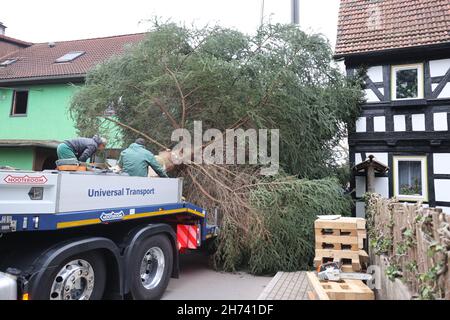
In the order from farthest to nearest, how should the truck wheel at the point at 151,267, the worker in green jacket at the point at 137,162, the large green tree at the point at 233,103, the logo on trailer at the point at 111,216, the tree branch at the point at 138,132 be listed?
the tree branch at the point at 138,132, the large green tree at the point at 233,103, the worker in green jacket at the point at 137,162, the truck wheel at the point at 151,267, the logo on trailer at the point at 111,216

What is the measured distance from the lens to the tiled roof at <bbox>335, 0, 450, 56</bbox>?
1009cm

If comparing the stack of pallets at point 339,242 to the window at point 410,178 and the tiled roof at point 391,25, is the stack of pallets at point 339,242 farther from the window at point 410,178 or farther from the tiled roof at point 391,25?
the tiled roof at point 391,25

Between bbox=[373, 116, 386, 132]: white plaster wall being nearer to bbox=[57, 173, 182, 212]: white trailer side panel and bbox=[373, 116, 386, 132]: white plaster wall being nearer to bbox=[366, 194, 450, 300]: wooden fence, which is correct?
bbox=[366, 194, 450, 300]: wooden fence

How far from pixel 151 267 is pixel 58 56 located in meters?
17.9

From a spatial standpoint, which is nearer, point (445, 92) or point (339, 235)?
point (339, 235)

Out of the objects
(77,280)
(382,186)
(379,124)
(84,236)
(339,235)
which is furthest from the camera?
(379,124)

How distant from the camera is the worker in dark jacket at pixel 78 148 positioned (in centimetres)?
529

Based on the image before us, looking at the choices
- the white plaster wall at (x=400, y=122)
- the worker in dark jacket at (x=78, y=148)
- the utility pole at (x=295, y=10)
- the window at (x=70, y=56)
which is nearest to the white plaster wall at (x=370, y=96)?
the white plaster wall at (x=400, y=122)

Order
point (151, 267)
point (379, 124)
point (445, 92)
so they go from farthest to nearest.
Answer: point (379, 124) → point (445, 92) → point (151, 267)

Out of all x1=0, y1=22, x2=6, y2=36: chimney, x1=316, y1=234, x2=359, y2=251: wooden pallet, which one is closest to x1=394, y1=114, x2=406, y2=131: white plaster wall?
x1=316, y1=234, x2=359, y2=251: wooden pallet

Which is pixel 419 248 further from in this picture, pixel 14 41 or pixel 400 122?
pixel 14 41

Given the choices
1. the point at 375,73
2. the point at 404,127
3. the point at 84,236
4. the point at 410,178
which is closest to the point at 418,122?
the point at 404,127

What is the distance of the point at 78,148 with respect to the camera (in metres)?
5.46

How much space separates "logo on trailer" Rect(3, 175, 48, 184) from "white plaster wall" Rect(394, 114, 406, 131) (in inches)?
389
